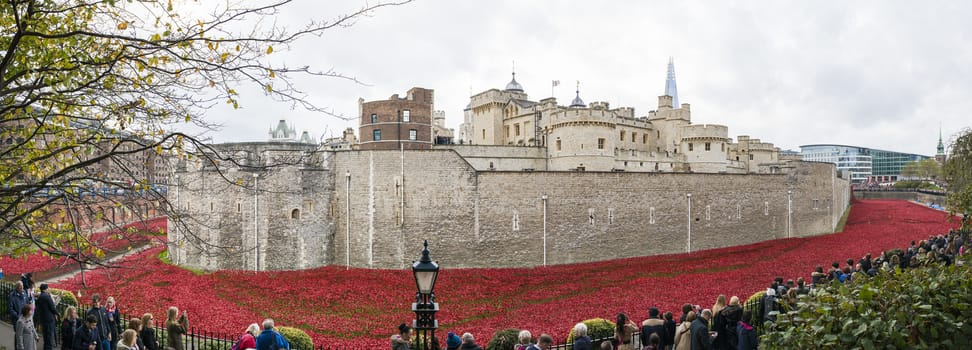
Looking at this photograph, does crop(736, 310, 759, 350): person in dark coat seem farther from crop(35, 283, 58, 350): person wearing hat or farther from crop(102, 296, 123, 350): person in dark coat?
crop(35, 283, 58, 350): person wearing hat

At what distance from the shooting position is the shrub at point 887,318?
531 centimetres

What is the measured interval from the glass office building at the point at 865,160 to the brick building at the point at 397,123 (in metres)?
170

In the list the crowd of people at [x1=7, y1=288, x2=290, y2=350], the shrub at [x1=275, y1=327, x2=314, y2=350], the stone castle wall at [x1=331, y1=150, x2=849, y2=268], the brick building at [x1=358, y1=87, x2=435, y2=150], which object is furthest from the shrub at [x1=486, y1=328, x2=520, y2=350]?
the brick building at [x1=358, y1=87, x2=435, y2=150]

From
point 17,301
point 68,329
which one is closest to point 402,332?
point 68,329

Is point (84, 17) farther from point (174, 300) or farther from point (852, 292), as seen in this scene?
point (174, 300)

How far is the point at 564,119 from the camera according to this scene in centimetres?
4016

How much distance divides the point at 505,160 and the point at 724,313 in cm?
3189

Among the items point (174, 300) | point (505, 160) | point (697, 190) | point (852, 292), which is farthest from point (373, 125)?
point (852, 292)

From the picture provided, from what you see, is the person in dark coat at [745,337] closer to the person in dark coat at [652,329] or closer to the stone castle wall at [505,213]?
the person in dark coat at [652,329]

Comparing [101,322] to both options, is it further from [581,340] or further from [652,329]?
[652,329]

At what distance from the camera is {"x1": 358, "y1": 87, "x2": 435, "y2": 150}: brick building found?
34000mm

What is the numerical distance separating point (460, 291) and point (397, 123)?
13724 mm

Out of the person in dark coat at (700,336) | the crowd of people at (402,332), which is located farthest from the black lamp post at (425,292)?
the person in dark coat at (700,336)

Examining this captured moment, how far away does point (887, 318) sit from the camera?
217 inches
